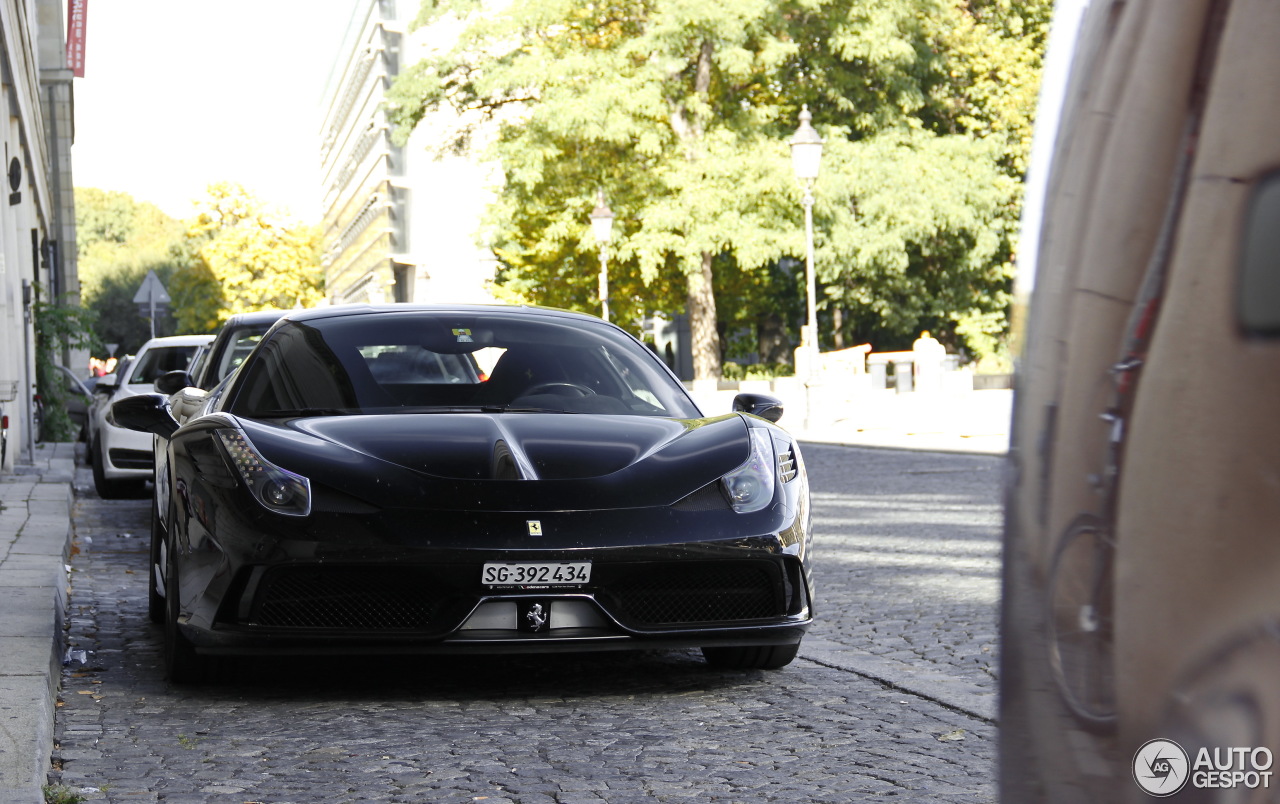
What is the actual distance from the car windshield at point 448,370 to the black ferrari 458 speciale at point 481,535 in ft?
0.48

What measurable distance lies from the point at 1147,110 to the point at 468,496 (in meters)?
3.95

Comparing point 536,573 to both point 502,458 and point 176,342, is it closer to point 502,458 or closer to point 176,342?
point 502,458

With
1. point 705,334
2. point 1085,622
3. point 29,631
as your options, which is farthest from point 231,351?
point 705,334

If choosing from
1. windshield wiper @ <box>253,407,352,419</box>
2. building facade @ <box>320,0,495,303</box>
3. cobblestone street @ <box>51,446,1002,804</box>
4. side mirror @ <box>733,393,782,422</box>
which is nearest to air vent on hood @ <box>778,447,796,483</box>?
side mirror @ <box>733,393,782,422</box>

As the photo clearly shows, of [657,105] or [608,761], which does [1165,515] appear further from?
[657,105]

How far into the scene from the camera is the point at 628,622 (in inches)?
207

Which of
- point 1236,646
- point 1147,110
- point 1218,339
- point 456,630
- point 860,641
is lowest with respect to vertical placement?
point 860,641

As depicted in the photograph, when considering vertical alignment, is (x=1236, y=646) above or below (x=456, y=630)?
above

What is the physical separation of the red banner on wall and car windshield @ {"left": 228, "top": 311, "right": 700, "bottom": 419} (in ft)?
115

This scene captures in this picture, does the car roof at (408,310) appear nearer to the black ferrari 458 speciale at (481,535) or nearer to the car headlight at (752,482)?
the black ferrari 458 speciale at (481,535)

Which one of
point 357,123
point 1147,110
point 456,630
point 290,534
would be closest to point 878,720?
point 456,630

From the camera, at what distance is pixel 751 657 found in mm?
6004

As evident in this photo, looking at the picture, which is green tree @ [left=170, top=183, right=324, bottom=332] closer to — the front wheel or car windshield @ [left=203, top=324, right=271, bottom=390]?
car windshield @ [left=203, top=324, right=271, bottom=390]

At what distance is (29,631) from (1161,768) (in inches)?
209
